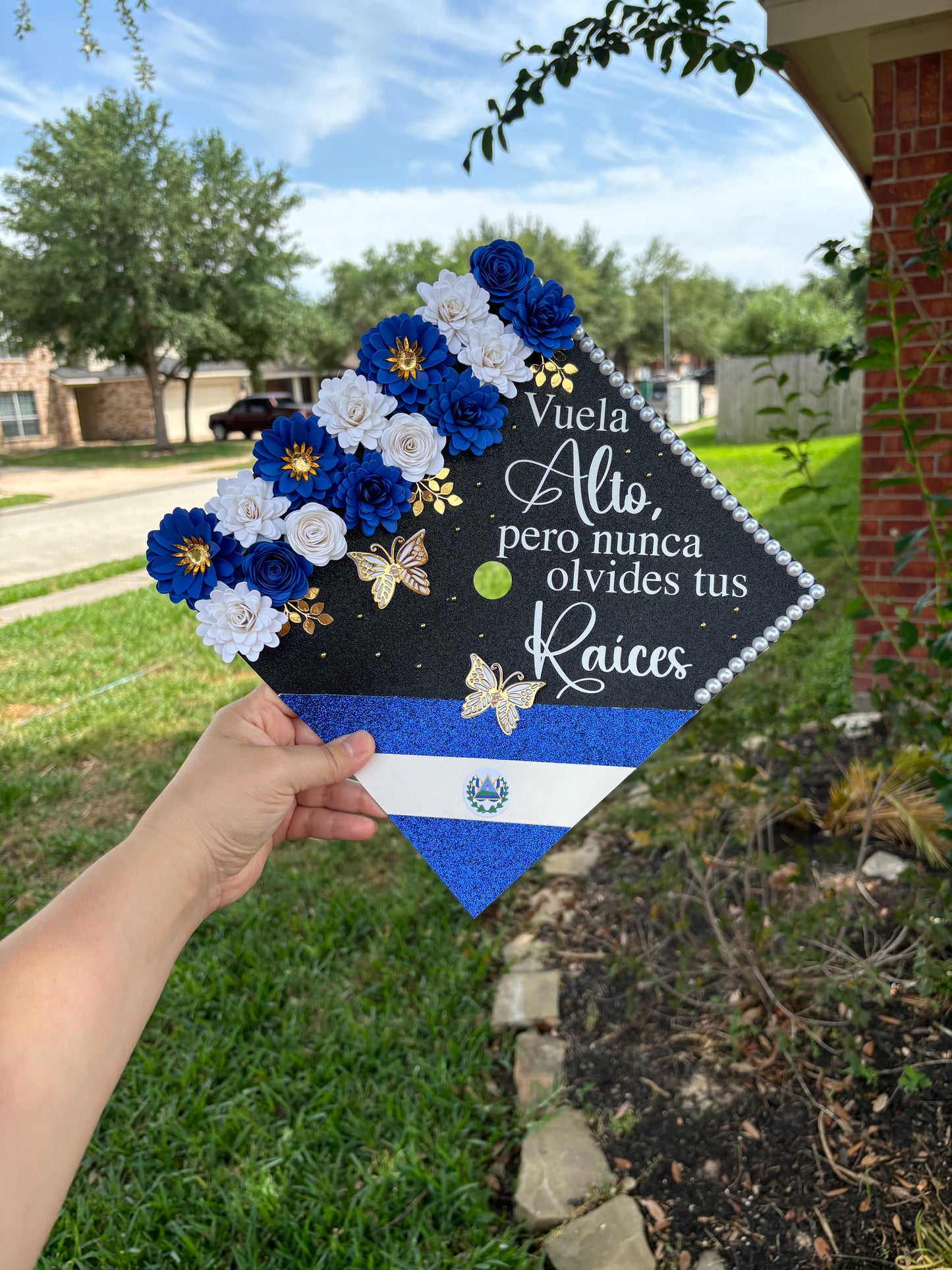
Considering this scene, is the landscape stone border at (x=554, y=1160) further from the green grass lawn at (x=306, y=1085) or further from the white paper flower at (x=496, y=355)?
the white paper flower at (x=496, y=355)

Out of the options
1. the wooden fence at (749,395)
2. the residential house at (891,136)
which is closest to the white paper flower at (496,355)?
the residential house at (891,136)

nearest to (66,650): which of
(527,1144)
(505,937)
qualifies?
(505,937)

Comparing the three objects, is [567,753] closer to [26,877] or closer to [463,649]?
[463,649]

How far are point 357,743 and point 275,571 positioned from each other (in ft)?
0.77

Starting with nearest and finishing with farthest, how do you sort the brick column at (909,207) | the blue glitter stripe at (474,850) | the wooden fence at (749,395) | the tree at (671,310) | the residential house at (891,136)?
the blue glitter stripe at (474,850), the residential house at (891,136), the brick column at (909,207), the wooden fence at (749,395), the tree at (671,310)

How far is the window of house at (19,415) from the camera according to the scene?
94.8 ft

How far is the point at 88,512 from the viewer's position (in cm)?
1371

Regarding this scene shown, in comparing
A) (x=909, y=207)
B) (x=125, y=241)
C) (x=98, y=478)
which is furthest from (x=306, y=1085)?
(x=125, y=241)

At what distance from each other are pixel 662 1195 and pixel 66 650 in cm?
525

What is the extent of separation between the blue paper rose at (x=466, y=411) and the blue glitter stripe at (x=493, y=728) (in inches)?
12.5

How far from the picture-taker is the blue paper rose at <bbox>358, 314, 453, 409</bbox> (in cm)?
105

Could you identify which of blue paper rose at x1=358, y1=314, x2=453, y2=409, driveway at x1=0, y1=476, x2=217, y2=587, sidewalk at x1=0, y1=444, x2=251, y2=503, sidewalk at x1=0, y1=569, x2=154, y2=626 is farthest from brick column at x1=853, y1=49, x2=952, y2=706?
sidewalk at x1=0, y1=444, x2=251, y2=503

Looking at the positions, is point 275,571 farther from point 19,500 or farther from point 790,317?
point 790,317

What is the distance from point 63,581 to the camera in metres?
8.31
